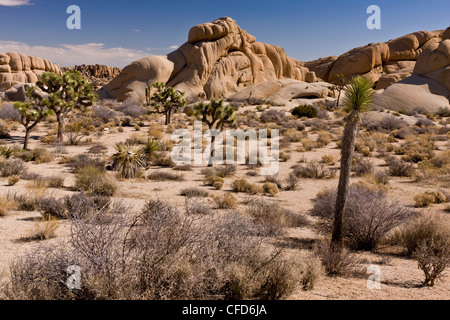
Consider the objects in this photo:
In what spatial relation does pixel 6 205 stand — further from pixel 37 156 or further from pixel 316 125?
pixel 316 125

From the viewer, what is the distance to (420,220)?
7652 mm

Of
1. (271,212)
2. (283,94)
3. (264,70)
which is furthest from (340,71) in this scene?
(271,212)

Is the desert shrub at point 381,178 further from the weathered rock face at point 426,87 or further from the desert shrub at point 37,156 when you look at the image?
the weathered rock face at point 426,87

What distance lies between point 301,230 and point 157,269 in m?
5.57

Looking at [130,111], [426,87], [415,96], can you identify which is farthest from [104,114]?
[426,87]

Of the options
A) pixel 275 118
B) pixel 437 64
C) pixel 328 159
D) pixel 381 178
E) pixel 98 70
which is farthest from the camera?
pixel 98 70

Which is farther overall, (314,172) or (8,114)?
(8,114)

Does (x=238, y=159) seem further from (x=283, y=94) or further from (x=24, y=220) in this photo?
(x=283, y=94)

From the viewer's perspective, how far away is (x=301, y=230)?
8.98 metres

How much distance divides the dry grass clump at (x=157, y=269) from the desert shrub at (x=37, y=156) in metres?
12.9

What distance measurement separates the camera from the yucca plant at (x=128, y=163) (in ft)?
47.0

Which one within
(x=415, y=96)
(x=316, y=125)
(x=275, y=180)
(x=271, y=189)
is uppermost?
(x=415, y=96)

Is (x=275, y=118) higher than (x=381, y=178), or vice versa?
(x=275, y=118)
